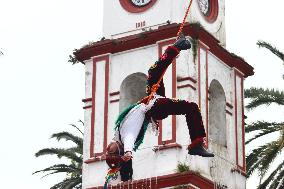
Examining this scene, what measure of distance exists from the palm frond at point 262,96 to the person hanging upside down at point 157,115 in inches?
712

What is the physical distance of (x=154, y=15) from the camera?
29.9m

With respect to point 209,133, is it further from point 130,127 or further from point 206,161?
point 130,127

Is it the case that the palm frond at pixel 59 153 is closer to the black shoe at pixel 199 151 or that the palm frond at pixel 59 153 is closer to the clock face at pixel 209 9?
the clock face at pixel 209 9

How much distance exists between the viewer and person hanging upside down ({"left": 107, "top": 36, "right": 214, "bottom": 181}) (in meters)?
10.5

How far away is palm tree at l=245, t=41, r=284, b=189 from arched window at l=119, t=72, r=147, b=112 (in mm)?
3104

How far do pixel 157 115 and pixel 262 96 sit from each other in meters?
18.9

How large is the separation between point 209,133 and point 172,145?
5.70ft

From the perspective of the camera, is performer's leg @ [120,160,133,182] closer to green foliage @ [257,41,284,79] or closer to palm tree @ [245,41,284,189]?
palm tree @ [245,41,284,189]

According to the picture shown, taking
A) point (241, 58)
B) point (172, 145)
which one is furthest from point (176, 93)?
point (241, 58)

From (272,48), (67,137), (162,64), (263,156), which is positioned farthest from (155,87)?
(67,137)

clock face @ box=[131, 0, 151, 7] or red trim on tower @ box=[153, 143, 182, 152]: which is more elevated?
clock face @ box=[131, 0, 151, 7]

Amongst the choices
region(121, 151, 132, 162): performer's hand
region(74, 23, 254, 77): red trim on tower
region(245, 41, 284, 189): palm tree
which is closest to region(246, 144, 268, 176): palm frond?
region(245, 41, 284, 189): palm tree

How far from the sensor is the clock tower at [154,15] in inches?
1167

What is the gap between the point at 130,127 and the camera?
34.2 feet
